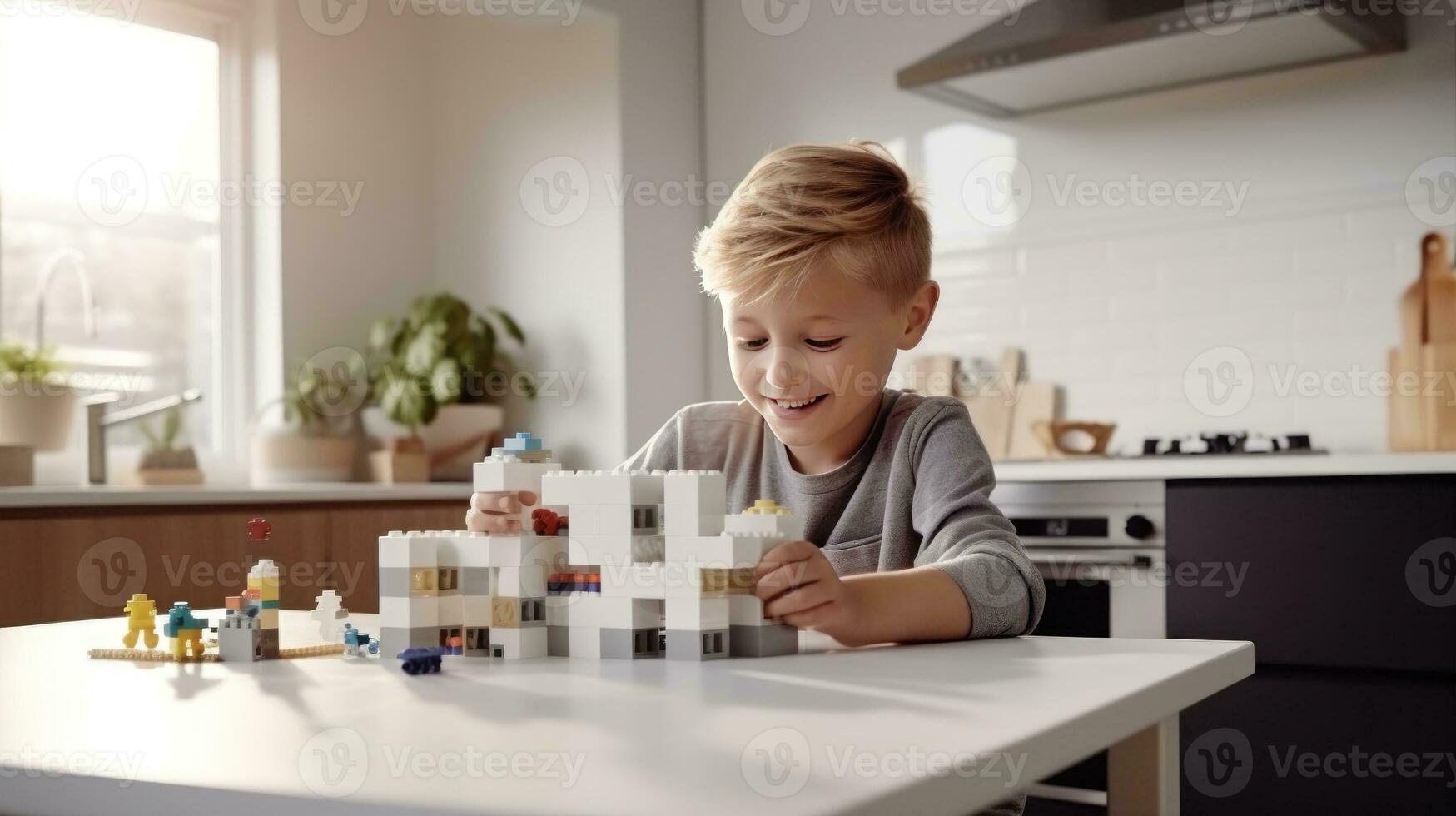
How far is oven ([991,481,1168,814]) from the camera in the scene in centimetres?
269

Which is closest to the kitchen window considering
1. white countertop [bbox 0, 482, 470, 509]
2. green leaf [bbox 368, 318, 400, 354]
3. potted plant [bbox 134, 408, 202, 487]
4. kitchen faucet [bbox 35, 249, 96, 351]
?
kitchen faucet [bbox 35, 249, 96, 351]

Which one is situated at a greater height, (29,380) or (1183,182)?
(1183,182)

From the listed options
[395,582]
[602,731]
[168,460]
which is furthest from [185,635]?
[168,460]

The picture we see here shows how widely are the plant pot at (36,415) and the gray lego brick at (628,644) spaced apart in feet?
7.70

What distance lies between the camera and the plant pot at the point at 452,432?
3688 mm

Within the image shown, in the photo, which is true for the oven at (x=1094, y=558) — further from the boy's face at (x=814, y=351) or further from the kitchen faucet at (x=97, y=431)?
the kitchen faucet at (x=97, y=431)

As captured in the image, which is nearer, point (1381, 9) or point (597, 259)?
point (1381, 9)

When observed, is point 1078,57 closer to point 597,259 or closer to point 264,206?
point 597,259

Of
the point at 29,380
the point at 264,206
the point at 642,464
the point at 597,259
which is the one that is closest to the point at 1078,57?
the point at 597,259

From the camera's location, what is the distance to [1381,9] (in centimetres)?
293

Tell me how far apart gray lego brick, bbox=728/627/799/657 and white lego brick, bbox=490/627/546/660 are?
14 centimetres

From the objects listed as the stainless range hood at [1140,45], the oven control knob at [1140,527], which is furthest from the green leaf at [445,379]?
the oven control knob at [1140,527]

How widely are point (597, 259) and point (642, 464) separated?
226 cm

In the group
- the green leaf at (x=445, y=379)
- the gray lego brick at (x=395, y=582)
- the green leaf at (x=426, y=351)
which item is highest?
the green leaf at (x=426, y=351)
